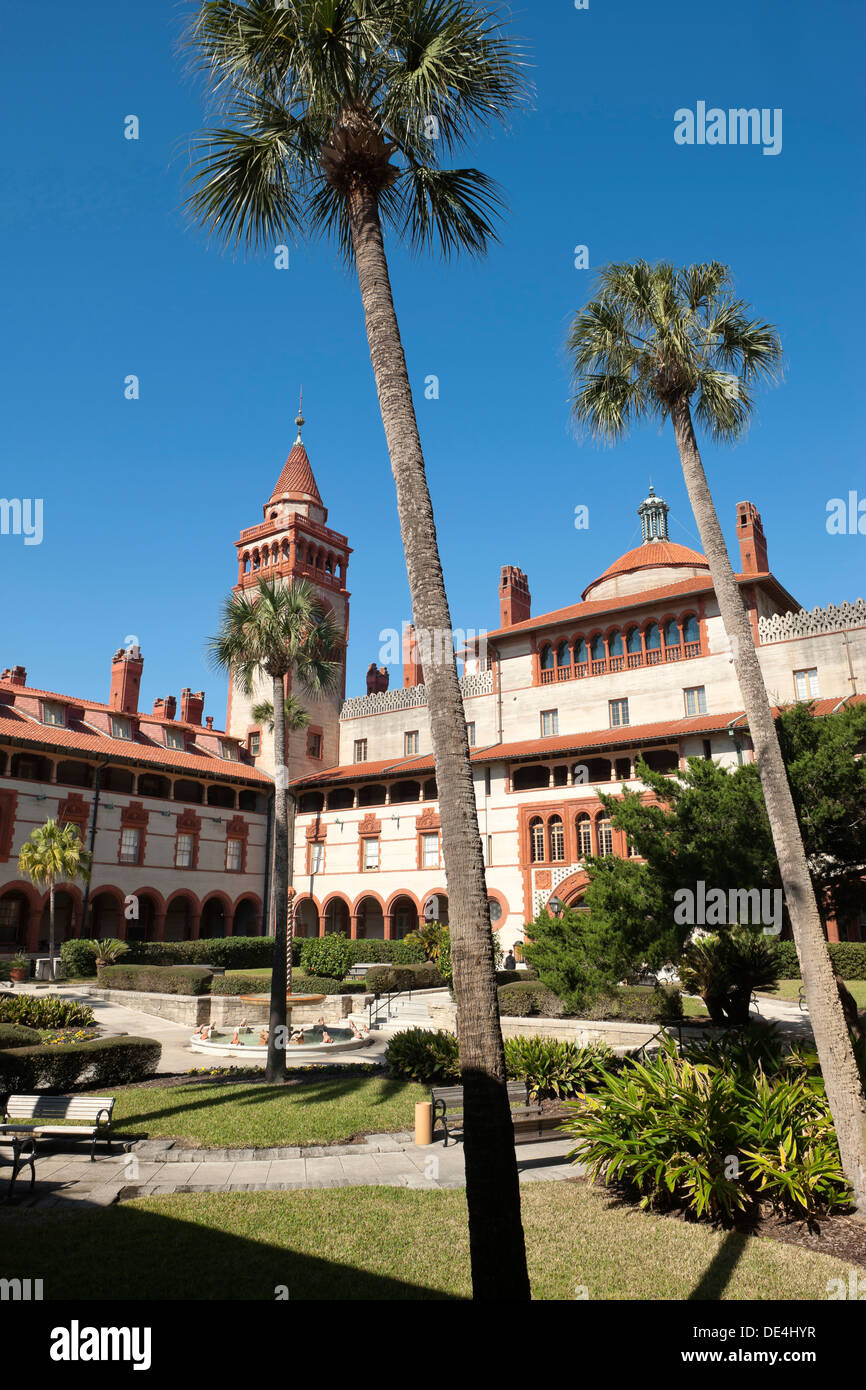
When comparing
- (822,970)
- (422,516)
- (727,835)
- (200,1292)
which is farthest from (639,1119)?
(422,516)

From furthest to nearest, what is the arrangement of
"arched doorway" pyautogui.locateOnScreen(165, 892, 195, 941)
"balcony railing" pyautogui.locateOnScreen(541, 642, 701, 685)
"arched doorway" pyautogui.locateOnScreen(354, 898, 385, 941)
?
"arched doorway" pyautogui.locateOnScreen(354, 898, 385, 941), "arched doorway" pyautogui.locateOnScreen(165, 892, 195, 941), "balcony railing" pyautogui.locateOnScreen(541, 642, 701, 685)

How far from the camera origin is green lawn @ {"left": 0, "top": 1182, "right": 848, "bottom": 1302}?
5.93 m

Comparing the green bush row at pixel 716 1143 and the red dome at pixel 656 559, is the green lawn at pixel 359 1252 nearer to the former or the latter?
the green bush row at pixel 716 1143

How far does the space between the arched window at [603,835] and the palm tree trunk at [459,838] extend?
27.9 m

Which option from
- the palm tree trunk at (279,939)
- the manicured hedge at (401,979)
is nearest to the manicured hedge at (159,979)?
the manicured hedge at (401,979)

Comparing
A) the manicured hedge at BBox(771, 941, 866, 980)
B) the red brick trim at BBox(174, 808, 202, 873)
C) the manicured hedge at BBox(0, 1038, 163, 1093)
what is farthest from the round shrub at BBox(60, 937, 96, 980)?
the manicured hedge at BBox(771, 941, 866, 980)

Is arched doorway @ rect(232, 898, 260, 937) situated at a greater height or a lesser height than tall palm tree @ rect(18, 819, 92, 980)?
lesser

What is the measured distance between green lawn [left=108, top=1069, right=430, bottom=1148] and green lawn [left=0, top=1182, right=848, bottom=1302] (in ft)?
8.11

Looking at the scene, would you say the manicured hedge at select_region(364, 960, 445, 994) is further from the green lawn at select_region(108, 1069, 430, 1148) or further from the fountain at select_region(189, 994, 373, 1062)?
the green lawn at select_region(108, 1069, 430, 1148)

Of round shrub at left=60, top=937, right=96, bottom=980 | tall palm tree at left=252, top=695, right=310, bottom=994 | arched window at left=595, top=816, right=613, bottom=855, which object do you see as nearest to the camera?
tall palm tree at left=252, top=695, right=310, bottom=994

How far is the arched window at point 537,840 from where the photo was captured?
114 feet
